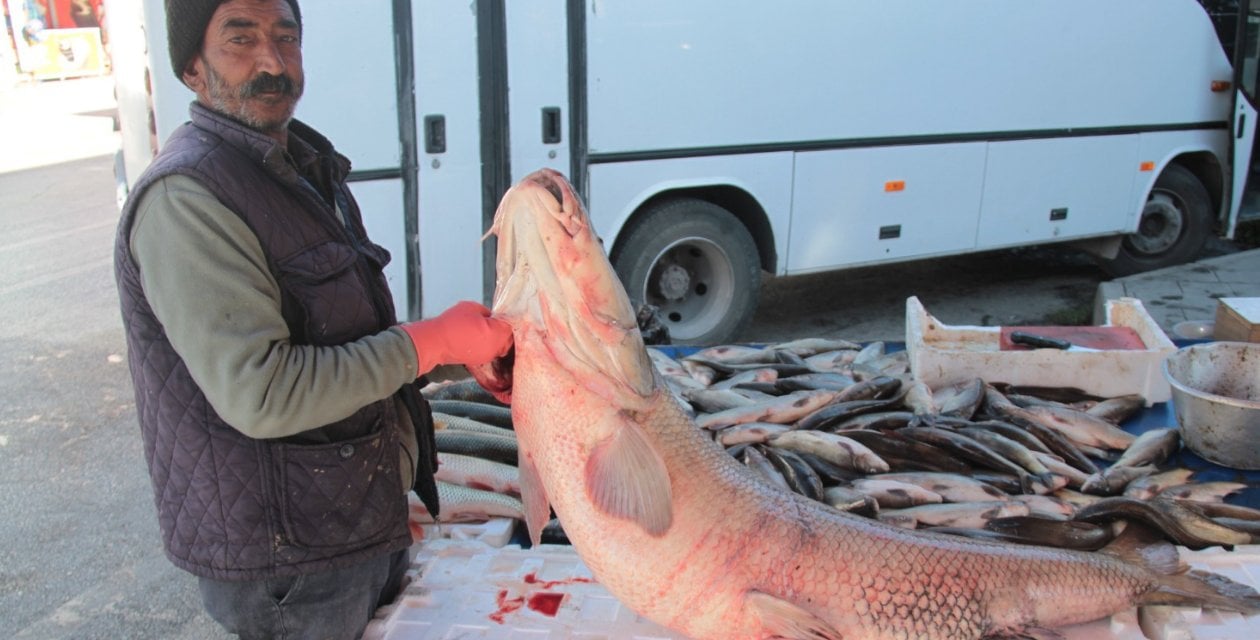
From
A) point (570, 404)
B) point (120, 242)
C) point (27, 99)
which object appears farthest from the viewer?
point (27, 99)

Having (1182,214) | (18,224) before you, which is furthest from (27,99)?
(1182,214)

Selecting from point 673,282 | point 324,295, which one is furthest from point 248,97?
point 673,282

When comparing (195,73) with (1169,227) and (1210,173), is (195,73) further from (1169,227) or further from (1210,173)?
(1210,173)

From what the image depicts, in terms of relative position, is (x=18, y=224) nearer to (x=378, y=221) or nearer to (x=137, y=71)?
(x=137, y=71)

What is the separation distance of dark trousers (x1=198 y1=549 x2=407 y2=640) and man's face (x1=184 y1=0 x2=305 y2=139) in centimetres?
116

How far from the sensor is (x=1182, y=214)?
9.77m

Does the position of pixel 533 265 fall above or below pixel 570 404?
above

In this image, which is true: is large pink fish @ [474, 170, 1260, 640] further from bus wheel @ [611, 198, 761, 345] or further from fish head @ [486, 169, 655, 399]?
bus wheel @ [611, 198, 761, 345]

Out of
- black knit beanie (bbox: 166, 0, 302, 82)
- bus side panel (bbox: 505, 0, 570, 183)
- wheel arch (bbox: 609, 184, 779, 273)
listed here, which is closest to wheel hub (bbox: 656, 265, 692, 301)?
wheel arch (bbox: 609, 184, 779, 273)

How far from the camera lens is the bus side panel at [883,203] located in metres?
7.67

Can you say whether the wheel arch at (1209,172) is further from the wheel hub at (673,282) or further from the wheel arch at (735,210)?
the wheel hub at (673,282)

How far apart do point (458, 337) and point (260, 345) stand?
1.51ft

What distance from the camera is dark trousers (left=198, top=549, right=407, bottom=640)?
8.50 ft

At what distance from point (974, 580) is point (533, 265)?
62.5 inches
